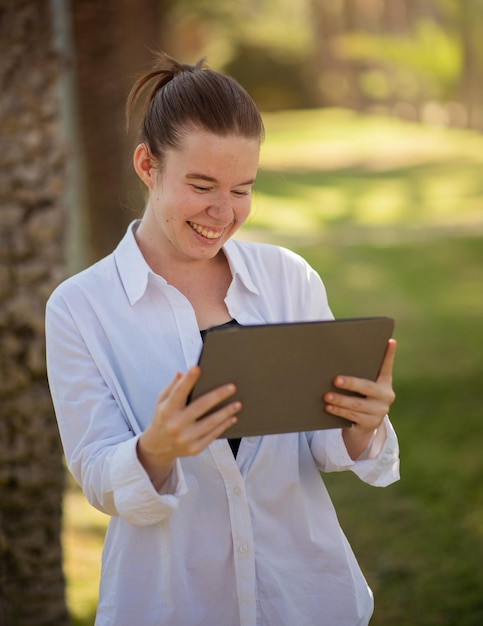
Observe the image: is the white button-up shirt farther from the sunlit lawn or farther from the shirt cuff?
the sunlit lawn

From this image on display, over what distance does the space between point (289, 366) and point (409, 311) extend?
8.60 meters

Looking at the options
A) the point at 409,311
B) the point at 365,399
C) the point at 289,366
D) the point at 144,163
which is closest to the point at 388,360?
the point at 365,399

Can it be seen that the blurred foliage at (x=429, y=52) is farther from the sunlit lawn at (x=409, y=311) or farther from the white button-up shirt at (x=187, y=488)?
the white button-up shirt at (x=187, y=488)

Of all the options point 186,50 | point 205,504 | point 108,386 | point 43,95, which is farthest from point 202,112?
point 186,50

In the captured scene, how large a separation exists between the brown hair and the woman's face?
27 millimetres

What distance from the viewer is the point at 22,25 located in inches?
154

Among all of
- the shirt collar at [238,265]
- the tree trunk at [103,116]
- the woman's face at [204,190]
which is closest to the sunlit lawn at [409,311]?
the shirt collar at [238,265]

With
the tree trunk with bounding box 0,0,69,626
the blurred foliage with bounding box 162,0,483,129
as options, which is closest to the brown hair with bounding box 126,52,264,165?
the tree trunk with bounding box 0,0,69,626

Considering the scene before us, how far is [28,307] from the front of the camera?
3.98 metres

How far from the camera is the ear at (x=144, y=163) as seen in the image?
8.20 ft

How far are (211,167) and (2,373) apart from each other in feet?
6.51

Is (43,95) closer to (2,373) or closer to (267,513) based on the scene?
(2,373)

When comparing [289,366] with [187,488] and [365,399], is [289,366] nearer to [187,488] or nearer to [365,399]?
[365,399]

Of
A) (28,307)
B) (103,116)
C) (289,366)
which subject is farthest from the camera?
(103,116)
